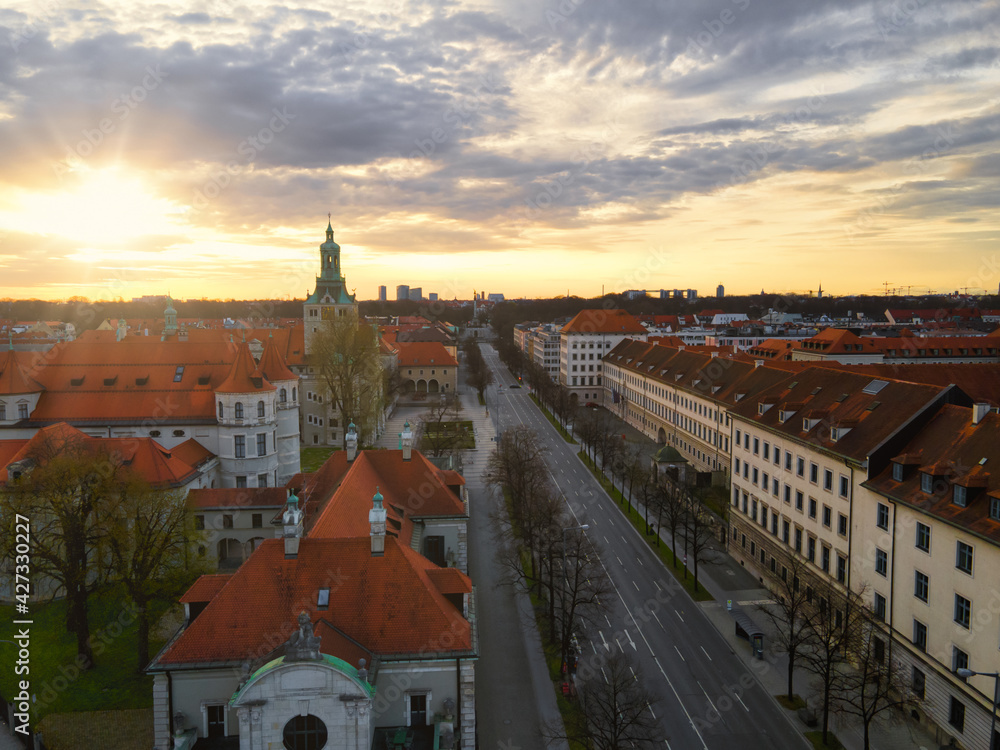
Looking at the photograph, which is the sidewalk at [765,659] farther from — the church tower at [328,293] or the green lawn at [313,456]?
the church tower at [328,293]

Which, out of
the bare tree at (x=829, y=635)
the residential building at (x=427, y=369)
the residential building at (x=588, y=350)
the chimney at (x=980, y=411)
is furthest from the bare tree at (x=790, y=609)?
the residential building at (x=427, y=369)

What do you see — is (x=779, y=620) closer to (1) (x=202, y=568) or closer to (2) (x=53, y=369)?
(1) (x=202, y=568)

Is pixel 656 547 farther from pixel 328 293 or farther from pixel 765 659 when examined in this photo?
pixel 328 293

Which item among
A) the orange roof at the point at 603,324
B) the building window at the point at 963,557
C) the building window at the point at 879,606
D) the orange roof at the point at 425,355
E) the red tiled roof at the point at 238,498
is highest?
the orange roof at the point at 603,324

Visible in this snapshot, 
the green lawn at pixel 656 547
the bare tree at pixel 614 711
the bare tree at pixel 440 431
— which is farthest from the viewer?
the bare tree at pixel 440 431

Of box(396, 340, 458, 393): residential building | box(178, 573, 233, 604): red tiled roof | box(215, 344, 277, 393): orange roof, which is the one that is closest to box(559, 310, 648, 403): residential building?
box(396, 340, 458, 393): residential building

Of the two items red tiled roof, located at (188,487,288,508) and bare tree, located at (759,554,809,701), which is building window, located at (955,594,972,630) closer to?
bare tree, located at (759,554,809,701)

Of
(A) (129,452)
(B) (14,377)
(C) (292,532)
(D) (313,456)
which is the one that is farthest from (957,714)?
(D) (313,456)
